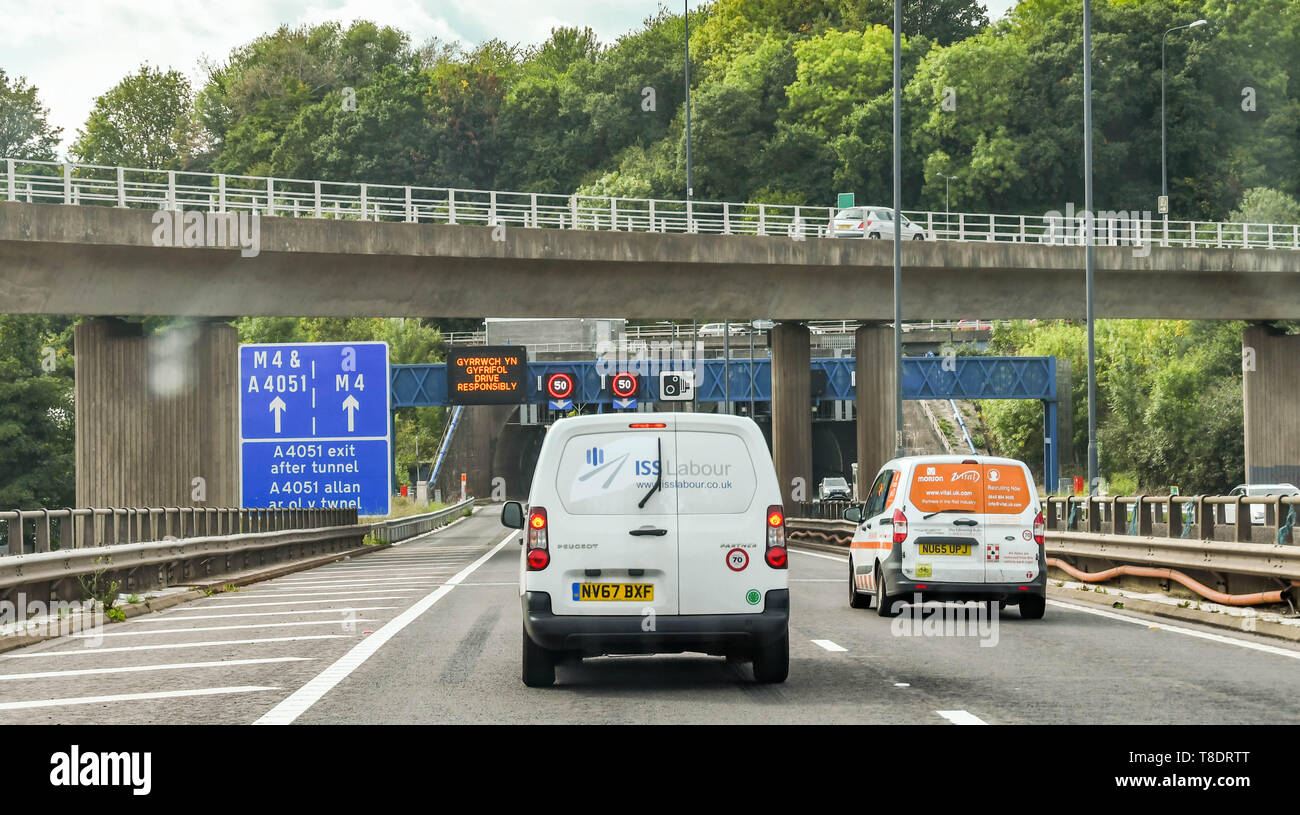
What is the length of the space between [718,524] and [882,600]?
741 cm

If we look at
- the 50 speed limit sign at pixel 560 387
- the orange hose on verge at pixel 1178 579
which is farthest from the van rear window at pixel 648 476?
the 50 speed limit sign at pixel 560 387

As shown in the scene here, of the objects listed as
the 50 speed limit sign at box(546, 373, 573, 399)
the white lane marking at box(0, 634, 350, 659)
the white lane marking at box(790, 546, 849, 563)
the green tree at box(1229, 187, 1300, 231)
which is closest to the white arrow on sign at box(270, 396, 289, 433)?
the white lane marking at box(790, 546, 849, 563)

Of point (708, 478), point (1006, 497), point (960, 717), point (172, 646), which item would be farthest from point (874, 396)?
point (960, 717)

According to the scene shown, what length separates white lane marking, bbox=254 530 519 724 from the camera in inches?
398

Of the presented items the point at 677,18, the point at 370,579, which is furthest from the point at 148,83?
the point at 370,579

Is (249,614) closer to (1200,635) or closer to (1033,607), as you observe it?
(1033,607)

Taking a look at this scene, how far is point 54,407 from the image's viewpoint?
3243 inches

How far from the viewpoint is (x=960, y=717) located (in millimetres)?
9789

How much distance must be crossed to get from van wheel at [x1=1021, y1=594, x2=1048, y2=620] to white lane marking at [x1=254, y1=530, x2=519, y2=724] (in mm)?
6615

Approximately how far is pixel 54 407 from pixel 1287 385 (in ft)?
187

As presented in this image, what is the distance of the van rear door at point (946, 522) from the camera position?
17.8 metres

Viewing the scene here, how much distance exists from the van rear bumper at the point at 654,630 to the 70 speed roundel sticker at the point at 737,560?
27 cm

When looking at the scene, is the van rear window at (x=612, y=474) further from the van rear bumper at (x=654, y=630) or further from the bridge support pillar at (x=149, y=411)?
the bridge support pillar at (x=149, y=411)
